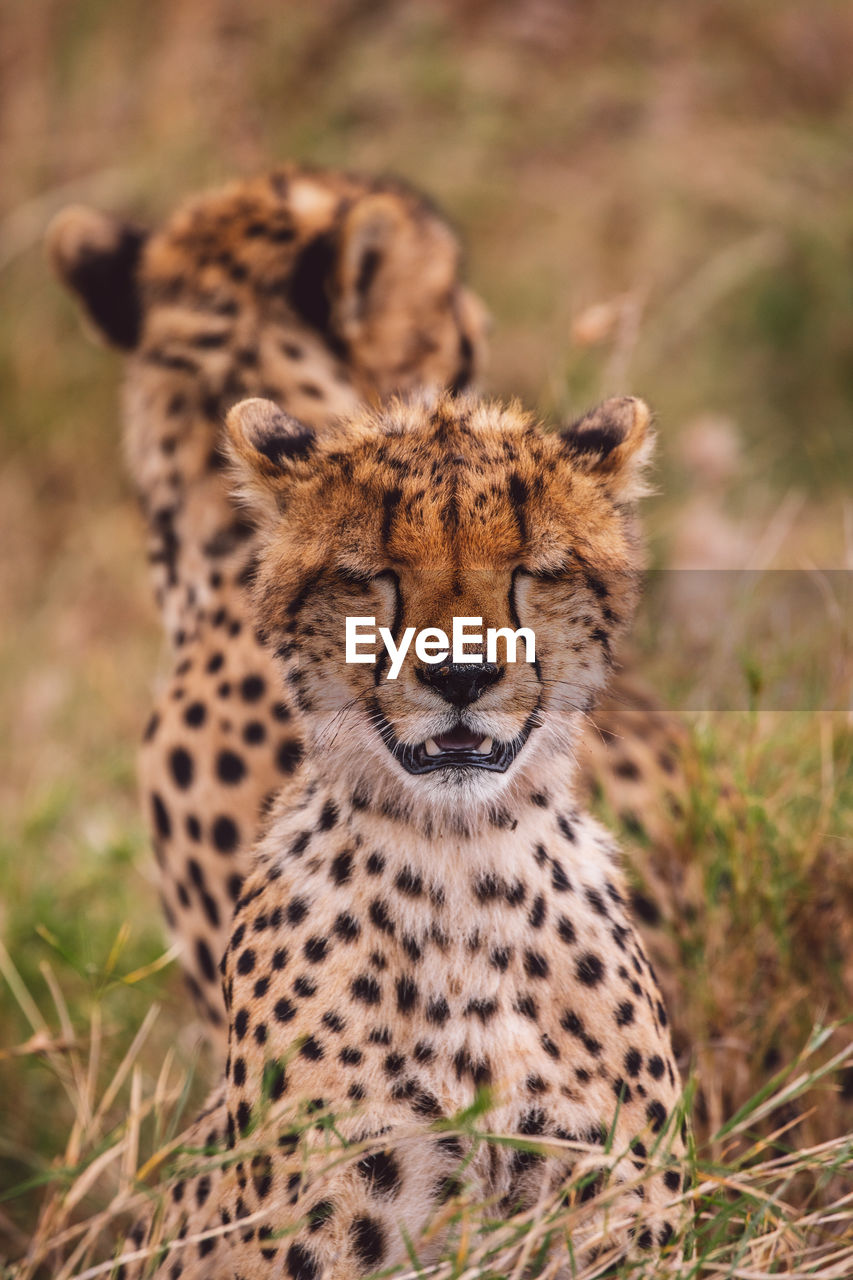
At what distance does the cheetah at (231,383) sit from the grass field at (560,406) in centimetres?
23

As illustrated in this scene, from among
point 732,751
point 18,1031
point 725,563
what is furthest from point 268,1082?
point 725,563

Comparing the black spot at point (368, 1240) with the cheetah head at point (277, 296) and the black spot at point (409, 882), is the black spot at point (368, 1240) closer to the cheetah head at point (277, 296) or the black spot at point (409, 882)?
the black spot at point (409, 882)

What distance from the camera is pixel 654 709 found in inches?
111

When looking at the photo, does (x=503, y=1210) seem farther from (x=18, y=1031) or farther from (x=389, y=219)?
(x=389, y=219)

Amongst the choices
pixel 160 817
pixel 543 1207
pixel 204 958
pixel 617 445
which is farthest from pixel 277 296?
pixel 543 1207

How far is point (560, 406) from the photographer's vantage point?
3363mm

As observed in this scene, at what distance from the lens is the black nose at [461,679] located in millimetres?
1468

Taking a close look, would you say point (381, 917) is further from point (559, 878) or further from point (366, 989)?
point (559, 878)

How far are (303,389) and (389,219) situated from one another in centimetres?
37

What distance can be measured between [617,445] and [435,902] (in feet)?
1.81

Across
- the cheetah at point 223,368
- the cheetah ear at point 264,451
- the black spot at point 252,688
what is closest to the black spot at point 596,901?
the cheetah ear at point 264,451

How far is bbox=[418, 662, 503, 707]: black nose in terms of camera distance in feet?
4.82

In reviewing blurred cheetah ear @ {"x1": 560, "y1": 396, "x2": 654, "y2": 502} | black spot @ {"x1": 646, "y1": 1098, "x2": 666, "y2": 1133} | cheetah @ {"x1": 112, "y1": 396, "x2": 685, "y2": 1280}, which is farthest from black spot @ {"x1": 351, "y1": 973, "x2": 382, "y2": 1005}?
blurred cheetah ear @ {"x1": 560, "y1": 396, "x2": 654, "y2": 502}

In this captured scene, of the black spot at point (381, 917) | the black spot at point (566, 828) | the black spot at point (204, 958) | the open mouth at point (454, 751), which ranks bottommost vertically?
the black spot at point (204, 958)
